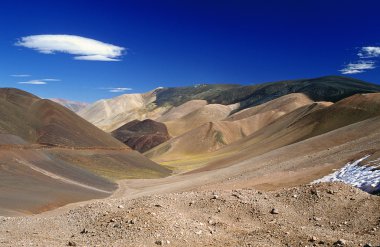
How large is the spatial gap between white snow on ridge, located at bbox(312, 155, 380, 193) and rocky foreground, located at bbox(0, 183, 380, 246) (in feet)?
14.9

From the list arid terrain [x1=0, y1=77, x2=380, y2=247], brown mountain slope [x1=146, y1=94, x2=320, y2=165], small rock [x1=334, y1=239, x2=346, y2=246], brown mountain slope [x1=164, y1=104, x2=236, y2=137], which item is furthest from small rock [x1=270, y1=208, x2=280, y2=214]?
brown mountain slope [x1=164, y1=104, x2=236, y2=137]

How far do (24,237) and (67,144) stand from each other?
180 ft

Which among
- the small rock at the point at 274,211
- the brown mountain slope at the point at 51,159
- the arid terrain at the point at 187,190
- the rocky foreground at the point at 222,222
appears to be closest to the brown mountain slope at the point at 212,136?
the arid terrain at the point at 187,190

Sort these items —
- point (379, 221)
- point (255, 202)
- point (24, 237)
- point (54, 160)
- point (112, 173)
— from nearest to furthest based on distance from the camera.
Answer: point (379, 221)
point (24, 237)
point (255, 202)
point (54, 160)
point (112, 173)

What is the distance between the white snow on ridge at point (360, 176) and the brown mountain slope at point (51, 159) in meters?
22.1

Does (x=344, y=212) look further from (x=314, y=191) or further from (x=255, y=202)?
(x=255, y=202)

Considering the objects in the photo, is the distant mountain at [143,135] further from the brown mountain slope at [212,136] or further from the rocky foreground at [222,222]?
the rocky foreground at [222,222]

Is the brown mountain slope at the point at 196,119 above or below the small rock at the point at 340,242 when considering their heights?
above

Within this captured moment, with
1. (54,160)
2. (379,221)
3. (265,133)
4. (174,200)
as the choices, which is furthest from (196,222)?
(265,133)

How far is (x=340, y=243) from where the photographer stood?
44.4 ft

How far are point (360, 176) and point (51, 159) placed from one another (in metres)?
39.3

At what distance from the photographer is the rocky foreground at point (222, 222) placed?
1459 cm

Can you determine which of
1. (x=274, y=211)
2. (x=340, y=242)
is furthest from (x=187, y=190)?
→ (x=340, y=242)

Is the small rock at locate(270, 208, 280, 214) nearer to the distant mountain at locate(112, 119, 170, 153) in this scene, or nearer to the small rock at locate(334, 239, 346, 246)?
the small rock at locate(334, 239, 346, 246)
